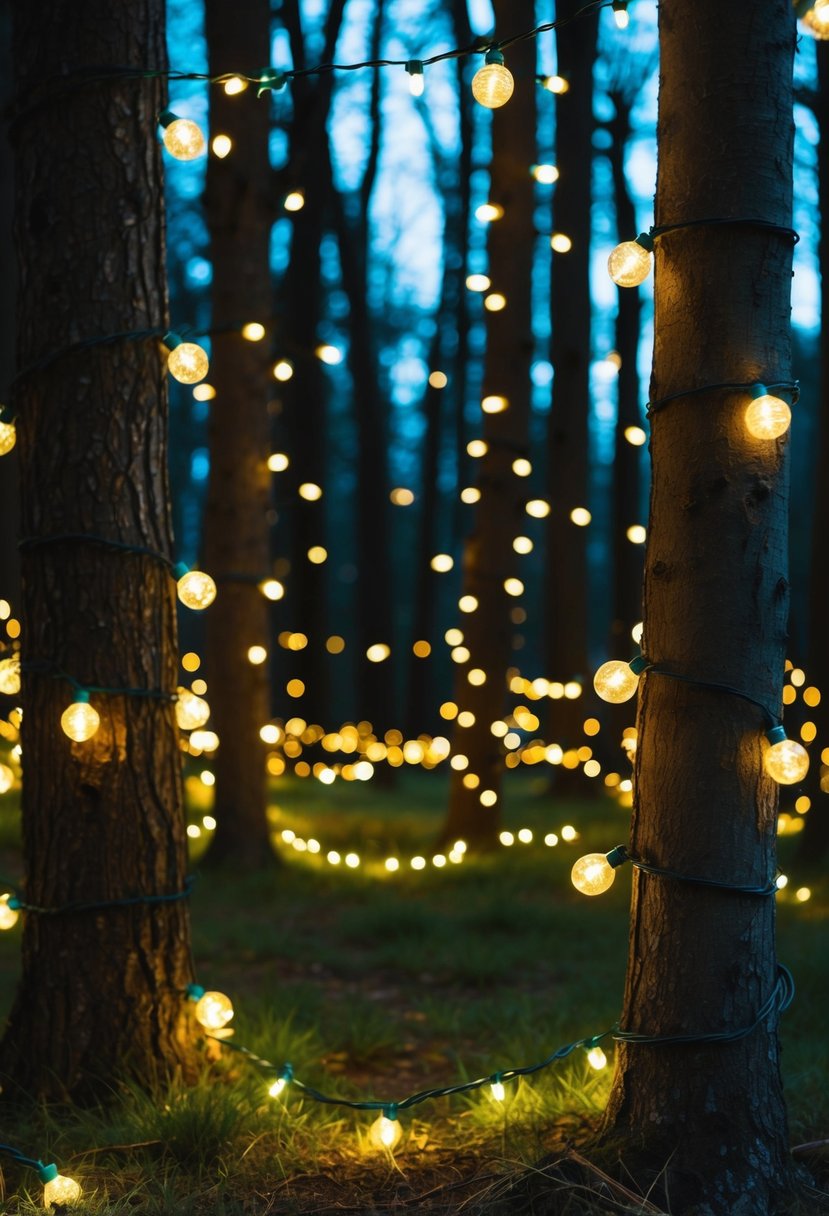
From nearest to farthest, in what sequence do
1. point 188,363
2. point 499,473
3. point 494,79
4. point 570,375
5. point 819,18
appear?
point 819,18 < point 494,79 < point 188,363 < point 499,473 < point 570,375

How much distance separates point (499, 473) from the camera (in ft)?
21.2

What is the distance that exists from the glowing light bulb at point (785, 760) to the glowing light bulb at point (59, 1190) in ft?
5.50

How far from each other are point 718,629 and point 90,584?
1.61 m

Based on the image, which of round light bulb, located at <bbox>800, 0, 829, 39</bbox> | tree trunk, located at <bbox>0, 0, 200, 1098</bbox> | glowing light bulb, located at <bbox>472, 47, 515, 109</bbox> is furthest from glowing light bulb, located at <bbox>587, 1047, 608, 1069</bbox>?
round light bulb, located at <bbox>800, 0, 829, 39</bbox>

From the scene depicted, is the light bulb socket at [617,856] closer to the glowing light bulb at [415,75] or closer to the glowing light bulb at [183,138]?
the glowing light bulb at [415,75]

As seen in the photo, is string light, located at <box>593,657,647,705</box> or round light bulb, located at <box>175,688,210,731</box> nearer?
string light, located at <box>593,657,647,705</box>

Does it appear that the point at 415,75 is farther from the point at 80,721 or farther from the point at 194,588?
the point at 80,721

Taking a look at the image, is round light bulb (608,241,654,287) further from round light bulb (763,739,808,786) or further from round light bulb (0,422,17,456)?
round light bulb (0,422,17,456)

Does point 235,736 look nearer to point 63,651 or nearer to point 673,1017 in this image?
point 63,651

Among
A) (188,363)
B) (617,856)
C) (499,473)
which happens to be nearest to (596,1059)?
(617,856)

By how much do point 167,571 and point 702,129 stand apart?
1722mm

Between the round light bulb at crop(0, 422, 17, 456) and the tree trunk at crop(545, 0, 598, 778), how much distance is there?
5.80m

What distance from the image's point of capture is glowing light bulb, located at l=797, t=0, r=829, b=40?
2.36 m

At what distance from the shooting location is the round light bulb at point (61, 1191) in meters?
2.33
